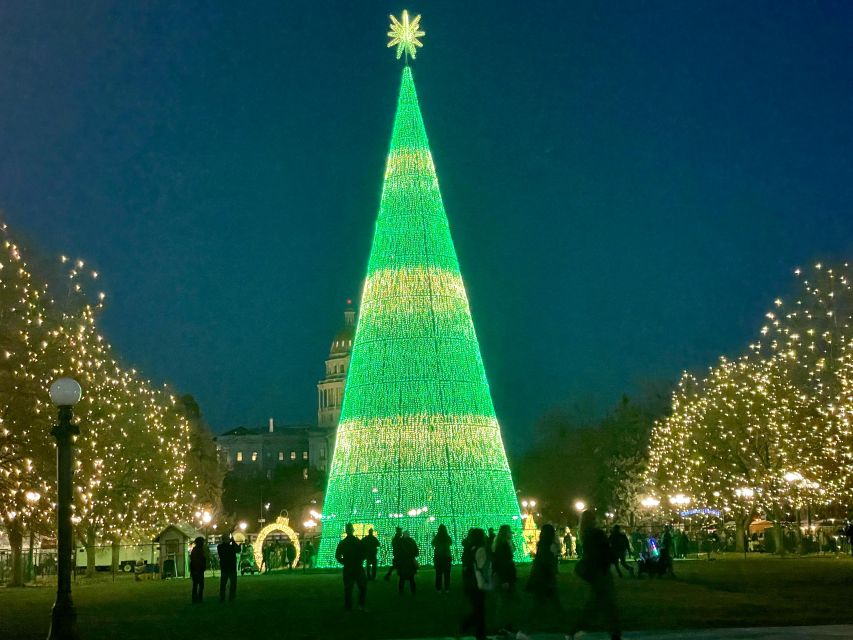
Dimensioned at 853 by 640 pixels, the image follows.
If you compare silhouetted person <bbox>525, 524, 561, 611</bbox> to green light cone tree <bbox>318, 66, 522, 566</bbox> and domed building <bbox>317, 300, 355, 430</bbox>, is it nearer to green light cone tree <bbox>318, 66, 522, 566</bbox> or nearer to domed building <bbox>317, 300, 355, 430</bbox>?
green light cone tree <bbox>318, 66, 522, 566</bbox>

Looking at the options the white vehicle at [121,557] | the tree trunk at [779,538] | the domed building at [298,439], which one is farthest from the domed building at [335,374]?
the tree trunk at [779,538]

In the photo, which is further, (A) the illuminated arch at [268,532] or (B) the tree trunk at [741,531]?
(B) the tree trunk at [741,531]

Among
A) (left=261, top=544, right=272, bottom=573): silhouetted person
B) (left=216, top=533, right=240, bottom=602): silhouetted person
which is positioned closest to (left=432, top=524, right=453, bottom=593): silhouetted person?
(left=216, top=533, right=240, bottom=602): silhouetted person

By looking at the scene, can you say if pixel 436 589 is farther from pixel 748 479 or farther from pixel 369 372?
pixel 748 479

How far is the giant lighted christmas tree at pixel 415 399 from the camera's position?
3838 centimetres

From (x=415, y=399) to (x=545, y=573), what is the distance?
22.4m

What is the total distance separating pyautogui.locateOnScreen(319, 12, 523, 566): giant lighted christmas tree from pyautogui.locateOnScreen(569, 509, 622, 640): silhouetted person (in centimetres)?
2315

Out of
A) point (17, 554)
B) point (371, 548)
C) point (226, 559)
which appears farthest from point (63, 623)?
point (17, 554)

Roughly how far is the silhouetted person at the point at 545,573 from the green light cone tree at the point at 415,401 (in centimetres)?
2147

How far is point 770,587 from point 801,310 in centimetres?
2338

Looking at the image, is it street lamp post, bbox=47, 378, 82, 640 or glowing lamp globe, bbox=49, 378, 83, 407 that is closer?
street lamp post, bbox=47, 378, 82, 640

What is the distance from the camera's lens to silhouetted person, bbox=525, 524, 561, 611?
642 inches

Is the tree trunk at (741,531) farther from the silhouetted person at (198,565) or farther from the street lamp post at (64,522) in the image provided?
the street lamp post at (64,522)

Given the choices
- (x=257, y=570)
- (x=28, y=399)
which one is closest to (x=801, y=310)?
(x=257, y=570)
